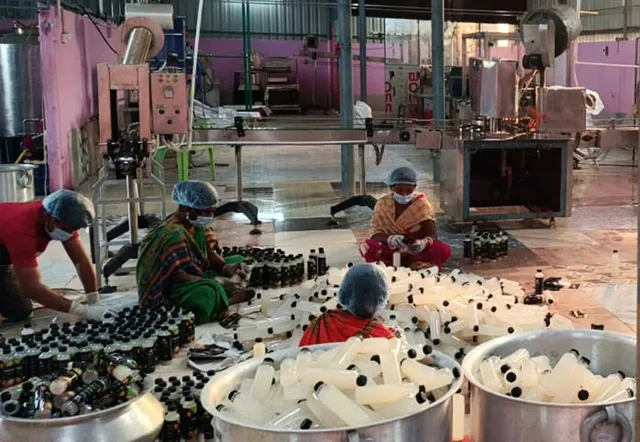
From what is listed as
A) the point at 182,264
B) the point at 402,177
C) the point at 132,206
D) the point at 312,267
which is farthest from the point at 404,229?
the point at 132,206

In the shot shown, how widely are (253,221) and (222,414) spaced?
5742 millimetres

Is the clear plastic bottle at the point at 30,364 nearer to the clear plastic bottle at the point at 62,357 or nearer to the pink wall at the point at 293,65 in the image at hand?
the clear plastic bottle at the point at 62,357

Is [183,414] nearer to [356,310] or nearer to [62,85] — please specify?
[356,310]

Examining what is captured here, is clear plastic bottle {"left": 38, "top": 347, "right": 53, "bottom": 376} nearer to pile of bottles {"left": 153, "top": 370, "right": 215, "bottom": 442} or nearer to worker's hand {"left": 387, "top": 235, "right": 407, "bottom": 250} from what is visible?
pile of bottles {"left": 153, "top": 370, "right": 215, "bottom": 442}

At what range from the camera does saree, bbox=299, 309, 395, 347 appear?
118 inches

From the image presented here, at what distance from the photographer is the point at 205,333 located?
4.62 meters

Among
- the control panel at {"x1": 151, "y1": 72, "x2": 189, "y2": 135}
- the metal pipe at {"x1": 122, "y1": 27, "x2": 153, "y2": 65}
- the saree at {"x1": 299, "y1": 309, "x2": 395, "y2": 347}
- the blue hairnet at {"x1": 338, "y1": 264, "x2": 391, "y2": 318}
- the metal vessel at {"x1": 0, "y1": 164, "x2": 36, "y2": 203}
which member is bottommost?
the saree at {"x1": 299, "y1": 309, "x2": 395, "y2": 347}

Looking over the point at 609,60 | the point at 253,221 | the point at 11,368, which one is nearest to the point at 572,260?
the point at 253,221

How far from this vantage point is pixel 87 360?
3.66m

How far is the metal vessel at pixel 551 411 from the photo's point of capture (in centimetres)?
219

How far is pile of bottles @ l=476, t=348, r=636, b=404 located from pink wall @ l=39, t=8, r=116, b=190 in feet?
27.4

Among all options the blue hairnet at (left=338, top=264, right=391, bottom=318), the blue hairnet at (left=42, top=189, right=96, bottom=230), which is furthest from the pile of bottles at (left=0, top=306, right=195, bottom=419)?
the blue hairnet at (left=338, top=264, right=391, bottom=318)

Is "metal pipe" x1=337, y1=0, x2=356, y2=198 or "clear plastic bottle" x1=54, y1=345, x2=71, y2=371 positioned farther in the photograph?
"metal pipe" x1=337, y1=0, x2=356, y2=198

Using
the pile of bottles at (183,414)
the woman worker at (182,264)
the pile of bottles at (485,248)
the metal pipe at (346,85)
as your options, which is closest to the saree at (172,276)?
the woman worker at (182,264)
